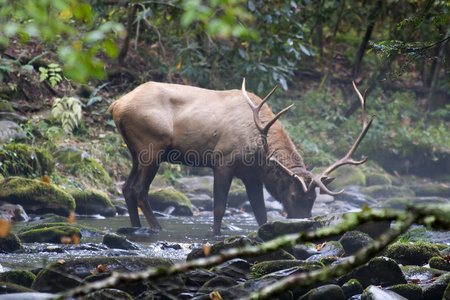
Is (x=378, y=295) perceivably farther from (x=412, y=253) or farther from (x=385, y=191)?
(x=385, y=191)

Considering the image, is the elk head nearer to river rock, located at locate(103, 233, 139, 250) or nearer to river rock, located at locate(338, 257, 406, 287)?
A: river rock, located at locate(103, 233, 139, 250)

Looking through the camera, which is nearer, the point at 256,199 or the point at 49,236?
the point at 49,236

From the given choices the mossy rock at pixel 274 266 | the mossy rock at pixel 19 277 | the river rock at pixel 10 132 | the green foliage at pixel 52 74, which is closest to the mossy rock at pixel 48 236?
the mossy rock at pixel 19 277

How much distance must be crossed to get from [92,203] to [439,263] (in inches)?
215

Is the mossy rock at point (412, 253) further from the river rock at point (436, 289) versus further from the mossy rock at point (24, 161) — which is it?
the mossy rock at point (24, 161)

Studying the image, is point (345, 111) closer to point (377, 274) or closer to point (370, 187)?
point (370, 187)

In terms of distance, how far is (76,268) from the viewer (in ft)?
12.2

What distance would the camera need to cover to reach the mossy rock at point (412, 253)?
4457 mm

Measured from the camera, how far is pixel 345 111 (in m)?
14.8

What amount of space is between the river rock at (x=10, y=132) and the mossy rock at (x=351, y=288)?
21.3 feet

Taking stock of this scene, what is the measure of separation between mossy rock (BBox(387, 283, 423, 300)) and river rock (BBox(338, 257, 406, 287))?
0.22 metres

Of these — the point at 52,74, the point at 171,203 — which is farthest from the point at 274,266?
the point at 52,74

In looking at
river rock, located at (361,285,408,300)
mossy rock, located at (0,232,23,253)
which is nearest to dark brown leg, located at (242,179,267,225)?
mossy rock, located at (0,232,23,253)

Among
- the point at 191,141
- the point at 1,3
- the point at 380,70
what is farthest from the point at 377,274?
the point at 380,70
